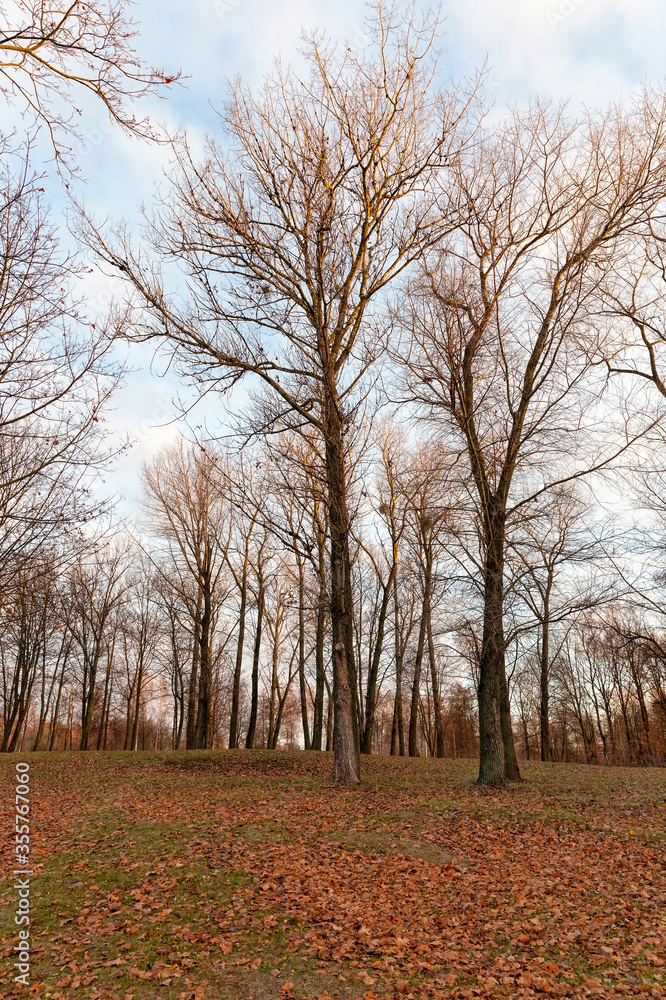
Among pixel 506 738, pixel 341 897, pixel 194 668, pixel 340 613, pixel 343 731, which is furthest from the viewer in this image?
pixel 194 668

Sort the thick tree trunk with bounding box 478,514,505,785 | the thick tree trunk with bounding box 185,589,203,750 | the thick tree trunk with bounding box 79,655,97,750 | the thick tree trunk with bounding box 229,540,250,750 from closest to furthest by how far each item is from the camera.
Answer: the thick tree trunk with bounding box 478,514,505,785 → the thick tree trunk with bounding box 229,540,250,750 → the thick tree trunk with bounding box 185,589,203,750 → the thick tree trunk with bounding box 79,655,97,750

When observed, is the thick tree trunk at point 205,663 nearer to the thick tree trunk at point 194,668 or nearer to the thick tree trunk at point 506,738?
the thick tree trunk at point 194,668

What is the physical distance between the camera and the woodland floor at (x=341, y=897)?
450cm

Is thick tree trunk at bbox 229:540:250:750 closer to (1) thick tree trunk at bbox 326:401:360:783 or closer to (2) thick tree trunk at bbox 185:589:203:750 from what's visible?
(2) thick tree trunk at bbox 185:589:203:750

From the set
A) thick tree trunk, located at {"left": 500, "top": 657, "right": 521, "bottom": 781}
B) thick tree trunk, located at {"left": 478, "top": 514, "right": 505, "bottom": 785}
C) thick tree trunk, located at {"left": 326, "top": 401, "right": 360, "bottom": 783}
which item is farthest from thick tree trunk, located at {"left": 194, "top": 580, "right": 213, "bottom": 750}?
thick tree trunk, located at {"left": 478, "top": 514, "right": 505, "bottom": 785}

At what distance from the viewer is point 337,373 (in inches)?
483

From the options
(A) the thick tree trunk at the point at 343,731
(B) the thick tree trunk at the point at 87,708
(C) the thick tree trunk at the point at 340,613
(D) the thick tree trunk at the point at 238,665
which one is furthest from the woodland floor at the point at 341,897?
(B) the thick tree trunk at the point at 87,708

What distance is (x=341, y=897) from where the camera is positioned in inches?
226

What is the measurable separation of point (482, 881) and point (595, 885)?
46.9 inches

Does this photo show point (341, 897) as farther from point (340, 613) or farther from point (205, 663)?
point (205, 663)

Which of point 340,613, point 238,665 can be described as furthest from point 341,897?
point 238,665

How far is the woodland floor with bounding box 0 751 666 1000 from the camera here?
177 inches

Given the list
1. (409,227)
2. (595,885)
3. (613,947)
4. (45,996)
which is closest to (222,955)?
(45,996)

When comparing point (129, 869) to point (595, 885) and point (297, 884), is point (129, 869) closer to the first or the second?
point (297, 884)
